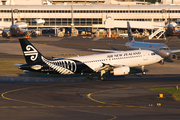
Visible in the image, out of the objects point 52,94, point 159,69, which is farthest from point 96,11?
point 52,94

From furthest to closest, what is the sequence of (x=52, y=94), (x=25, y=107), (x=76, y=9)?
(x=76, y=9) < (x=52, y=94) < (x=25, y=107)

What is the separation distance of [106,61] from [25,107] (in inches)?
911

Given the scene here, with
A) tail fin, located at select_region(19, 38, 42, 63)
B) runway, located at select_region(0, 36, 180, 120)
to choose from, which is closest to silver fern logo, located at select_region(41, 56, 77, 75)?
tail fin, located at select_region(19, 38, 42, 63)

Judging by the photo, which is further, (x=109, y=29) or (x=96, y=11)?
(x=96, y=11)

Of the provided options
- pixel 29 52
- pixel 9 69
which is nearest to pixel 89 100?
pixel 29 52

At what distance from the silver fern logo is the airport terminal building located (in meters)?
127

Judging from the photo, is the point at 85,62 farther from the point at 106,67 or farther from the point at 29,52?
the point at 29,52

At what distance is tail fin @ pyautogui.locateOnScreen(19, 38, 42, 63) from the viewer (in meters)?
52.9

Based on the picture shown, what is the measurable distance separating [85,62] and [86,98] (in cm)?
1437

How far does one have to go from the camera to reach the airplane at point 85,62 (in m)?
53.3

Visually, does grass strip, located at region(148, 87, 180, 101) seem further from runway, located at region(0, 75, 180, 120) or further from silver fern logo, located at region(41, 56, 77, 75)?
silver fern logo, located at region(41, 56, 77, 75)

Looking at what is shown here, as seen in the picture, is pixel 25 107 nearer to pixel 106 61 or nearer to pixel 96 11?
pixel 106 61

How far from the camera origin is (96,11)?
184000 mm

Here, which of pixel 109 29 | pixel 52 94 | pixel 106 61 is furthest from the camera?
pixel 109 29
